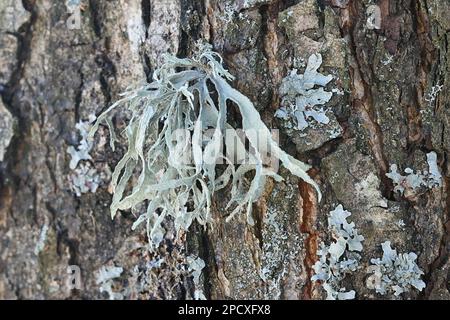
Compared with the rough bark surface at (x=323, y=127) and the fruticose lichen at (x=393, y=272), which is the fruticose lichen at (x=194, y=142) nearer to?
the rough bark surface at (x=323, y=127)

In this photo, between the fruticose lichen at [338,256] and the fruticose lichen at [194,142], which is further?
the fruticose lichen at [338,256]

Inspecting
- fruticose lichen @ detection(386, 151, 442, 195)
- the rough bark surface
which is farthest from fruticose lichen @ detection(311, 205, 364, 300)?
fruticose lichen @ detection(386, 151, 442, 195)

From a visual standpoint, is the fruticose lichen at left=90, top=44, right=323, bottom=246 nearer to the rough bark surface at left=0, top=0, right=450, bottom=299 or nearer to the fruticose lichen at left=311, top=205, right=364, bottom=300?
the rough bark surface at left=0, top=0, right=450, bottom=299

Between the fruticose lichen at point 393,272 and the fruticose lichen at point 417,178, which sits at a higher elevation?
the fruticose lichen at point 417,178

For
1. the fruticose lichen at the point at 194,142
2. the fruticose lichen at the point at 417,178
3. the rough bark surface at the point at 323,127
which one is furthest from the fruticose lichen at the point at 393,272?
the fruticose lichen at the point at 194,142

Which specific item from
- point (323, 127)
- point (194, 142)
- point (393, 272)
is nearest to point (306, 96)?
point (323, 127)

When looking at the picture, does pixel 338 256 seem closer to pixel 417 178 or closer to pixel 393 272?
pixel 393 272
